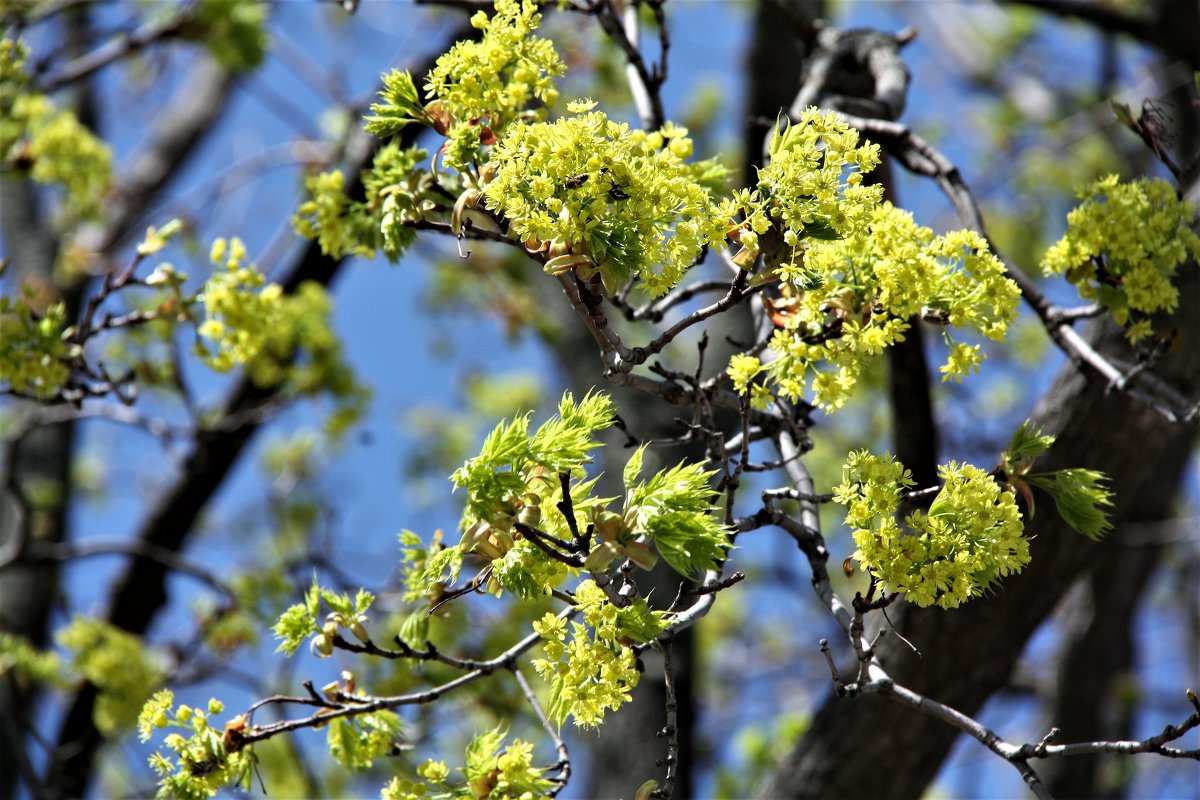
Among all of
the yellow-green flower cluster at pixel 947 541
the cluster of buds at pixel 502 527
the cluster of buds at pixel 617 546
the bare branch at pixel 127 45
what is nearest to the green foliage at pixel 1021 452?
the yellow-green flower cluster at pixel 947 541

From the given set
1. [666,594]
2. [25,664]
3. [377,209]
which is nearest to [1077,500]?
[377,209]

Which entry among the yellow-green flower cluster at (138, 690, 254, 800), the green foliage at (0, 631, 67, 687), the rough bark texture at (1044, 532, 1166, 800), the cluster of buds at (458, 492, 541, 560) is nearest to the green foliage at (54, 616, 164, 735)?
the green foliage at (0, 631, 67, 687)

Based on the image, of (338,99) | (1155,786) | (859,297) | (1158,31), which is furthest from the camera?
(1155,786)

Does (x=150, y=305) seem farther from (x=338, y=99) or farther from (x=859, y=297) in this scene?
(x=859, y=297)

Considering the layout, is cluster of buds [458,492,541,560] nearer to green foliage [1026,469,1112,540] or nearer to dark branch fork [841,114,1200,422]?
green foliage [1026,469,1112,540]

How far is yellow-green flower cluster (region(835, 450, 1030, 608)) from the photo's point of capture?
177 cm

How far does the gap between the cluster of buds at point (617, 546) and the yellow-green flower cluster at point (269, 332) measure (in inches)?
59.2

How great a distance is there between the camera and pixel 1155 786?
7.60 metres

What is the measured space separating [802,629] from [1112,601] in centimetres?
330

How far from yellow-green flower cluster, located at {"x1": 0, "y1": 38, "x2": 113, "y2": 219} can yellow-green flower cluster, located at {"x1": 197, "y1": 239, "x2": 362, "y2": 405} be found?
29.5 inches

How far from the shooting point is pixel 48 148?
3.86 metres

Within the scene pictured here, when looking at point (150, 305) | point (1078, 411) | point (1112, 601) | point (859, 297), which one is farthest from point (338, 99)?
point (1112, 601)

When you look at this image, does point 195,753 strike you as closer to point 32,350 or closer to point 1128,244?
point 32,350

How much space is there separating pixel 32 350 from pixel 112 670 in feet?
5.22
